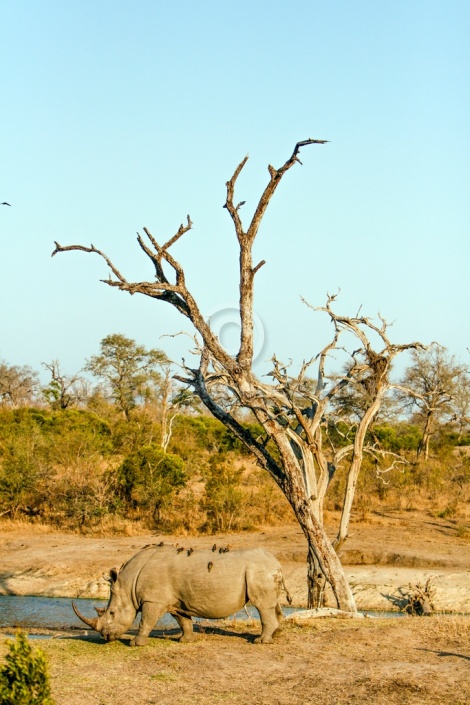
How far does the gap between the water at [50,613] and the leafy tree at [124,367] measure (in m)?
35.6

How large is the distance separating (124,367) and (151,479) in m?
29.6

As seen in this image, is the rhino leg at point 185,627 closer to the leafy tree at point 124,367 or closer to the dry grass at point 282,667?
the dry grass at point 282,667

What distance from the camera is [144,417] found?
36156 millimetres

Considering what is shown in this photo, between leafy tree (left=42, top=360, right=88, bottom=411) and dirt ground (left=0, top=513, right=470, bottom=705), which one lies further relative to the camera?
leafy tree (left=42, top=360, right=88, bottom=411)

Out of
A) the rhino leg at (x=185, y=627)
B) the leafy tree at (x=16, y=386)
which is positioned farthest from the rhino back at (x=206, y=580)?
the leafy tree at (x=16, y=386)

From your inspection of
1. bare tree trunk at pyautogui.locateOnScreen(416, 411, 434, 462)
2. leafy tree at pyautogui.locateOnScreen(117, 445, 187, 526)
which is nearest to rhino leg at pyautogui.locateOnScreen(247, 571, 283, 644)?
leafy tree at pyautogui.locateOnScreen(117, 445, 187, 526)

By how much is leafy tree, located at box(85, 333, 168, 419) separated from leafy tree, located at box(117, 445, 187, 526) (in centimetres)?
2697

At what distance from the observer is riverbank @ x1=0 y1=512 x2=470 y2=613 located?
1944 centimetres

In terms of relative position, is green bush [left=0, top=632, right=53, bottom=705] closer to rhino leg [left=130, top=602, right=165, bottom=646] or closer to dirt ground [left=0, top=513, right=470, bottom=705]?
dirt ground [left=0, top=513, right=470, bottom=705]

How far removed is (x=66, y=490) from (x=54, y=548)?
4.59 meters

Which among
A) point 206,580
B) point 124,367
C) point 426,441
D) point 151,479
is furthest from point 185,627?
point 124,367

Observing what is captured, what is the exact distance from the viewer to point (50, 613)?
1781cm

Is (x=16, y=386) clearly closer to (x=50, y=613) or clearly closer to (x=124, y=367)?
(x=124, y=367)

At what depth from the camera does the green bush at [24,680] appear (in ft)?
20.6
